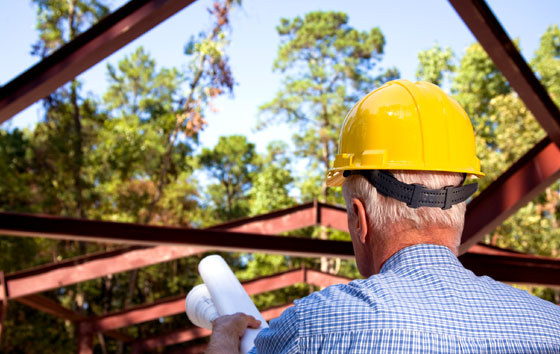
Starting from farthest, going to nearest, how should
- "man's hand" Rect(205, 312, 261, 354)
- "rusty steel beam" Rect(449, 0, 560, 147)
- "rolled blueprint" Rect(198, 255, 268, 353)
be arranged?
"rusty steel beam" Rect(449, 0, 560, 147) → "rolled blueprint" Rect(198, 255, 268, 353) → "man's hand" Rect(205, 312, 261, 354)

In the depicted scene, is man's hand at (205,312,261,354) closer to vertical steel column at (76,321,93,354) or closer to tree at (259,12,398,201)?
vertical steel column at (76,321,93,354)

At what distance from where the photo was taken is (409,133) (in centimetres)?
189

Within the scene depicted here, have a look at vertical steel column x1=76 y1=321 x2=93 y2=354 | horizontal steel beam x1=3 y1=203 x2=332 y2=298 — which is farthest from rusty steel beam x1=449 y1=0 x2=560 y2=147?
vertical steel column x1=76 y1=321 x2=93 y2=354

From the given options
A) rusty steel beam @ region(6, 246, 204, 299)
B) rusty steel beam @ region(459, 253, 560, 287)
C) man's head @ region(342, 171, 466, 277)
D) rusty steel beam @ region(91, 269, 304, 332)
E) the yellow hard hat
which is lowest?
rusty steel beam @ region(459, 253, 560, 287)

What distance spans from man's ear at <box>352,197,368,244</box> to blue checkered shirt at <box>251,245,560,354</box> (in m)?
0.20

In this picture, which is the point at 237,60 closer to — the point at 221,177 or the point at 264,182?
the point at 264,182

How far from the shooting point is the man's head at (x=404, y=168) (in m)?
1.74

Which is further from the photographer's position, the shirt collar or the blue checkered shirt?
the shirt collar

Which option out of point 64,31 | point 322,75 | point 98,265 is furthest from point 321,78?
point 98,265

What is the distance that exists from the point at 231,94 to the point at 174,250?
18.6 metres

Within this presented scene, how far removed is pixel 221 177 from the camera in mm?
39469

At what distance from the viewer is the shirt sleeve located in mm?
1501

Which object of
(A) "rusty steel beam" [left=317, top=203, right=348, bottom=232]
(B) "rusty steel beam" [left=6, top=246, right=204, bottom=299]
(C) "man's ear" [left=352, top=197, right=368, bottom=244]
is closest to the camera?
(C) "man's ear" [left=352, top=197, right=368, bottom=244]

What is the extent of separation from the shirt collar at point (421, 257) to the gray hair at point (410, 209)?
0.07 metres
